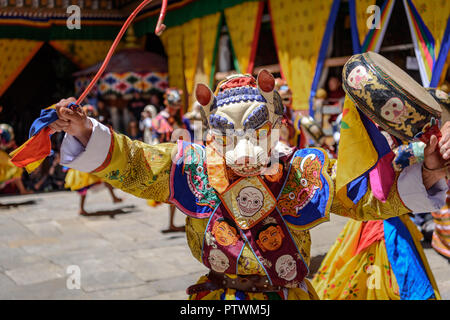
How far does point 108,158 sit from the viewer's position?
1.88 meters

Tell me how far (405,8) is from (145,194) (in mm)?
5281

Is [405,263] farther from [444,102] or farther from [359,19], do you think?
[359,19]

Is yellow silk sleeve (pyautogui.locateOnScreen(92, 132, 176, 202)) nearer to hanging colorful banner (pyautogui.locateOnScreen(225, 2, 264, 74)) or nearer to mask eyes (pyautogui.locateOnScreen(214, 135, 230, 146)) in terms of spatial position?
mask eyes (pyautogui.locateOnScreen(214, 135, 230, 146))

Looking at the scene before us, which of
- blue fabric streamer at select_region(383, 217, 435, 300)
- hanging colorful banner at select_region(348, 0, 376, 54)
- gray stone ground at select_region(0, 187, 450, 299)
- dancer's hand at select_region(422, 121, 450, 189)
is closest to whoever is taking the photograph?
dancer's hand at select_region(422, 121, 450, 189)

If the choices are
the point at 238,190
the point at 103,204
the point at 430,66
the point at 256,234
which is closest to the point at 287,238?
the point at 256,234

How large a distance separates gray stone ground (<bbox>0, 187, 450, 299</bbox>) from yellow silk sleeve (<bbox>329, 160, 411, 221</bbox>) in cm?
210

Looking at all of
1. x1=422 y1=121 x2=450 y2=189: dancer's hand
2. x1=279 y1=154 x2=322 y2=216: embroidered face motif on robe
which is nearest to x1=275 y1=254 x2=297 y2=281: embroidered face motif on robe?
x1=279 y1=154 x2=322 y2=216: embroidered face motif on robe

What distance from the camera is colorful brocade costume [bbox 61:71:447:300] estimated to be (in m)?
1.96

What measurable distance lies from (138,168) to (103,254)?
347cm

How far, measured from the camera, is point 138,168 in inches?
79.4

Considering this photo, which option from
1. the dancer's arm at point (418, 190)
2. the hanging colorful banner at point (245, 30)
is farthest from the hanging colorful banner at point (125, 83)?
the dancer's arm at point (418, 190)

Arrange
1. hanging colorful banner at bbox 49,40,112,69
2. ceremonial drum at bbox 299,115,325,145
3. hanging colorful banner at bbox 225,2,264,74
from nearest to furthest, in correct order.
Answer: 1. ceremonial drum at bbox 299,115,325,145
2. hanging colorful banner at bbox 225,2,264,74
3. hanging colorful banner at bbox 49,40,112,69

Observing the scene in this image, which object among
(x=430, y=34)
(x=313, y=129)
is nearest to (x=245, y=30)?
(x=430, y=34)

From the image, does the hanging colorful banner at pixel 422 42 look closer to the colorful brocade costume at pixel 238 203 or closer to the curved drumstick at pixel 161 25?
the colorful brocade costume at pixel 238 203
